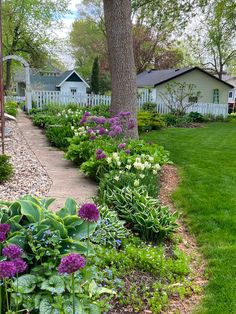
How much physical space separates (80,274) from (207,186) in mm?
3427

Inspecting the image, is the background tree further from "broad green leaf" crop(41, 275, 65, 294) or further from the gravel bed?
"broad green leaf" crop(41, 275, 65, 294)

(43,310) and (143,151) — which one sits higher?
(143,151)

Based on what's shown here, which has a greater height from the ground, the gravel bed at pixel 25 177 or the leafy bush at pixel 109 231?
the gravel bed at pixel 25 177

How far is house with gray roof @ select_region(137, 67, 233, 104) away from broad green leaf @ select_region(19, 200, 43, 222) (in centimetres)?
1707

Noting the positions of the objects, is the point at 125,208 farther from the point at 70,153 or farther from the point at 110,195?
the point at 70,153

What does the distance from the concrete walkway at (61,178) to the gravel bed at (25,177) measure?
10 centimetres

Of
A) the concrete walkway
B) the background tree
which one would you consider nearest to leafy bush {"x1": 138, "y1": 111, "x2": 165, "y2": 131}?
the concrete walkway

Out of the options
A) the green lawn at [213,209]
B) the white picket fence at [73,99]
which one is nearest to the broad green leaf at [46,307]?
the green lawn at [213,209]

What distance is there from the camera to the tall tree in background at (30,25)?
24844mm

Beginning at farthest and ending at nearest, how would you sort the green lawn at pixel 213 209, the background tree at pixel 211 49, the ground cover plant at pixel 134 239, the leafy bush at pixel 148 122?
the background tree at pixel 211 49 → the leafy bush at pixel 148 122 → the green lawn at pixel 213 209 → the ground cover plant at pixel 134 239

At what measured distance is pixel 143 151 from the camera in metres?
5.68

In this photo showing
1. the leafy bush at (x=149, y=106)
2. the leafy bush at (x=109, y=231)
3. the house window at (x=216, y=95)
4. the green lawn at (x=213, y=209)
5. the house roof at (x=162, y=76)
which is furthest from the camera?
the house window at (x=216, y=95)

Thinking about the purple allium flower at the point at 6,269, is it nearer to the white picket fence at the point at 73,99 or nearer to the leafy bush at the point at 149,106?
the white picket fence at the point at 73,99

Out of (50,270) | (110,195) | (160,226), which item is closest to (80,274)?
(50,270)
